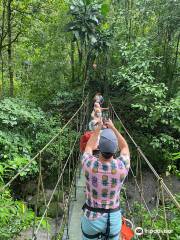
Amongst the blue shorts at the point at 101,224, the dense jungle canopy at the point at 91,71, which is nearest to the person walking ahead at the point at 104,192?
the blue shorts at the point at 101,224

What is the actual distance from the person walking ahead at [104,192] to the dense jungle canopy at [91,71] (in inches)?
110

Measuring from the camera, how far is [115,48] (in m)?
7.96

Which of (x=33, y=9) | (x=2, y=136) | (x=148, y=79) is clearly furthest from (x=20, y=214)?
(x=33, y=9)

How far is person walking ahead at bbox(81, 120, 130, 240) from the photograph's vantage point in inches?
68.3

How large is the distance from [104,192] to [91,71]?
21.0 feet

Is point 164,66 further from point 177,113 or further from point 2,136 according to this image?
point 2,136

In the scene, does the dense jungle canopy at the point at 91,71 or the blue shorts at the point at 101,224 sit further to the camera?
the dense jungle canopy at the point at 91,71

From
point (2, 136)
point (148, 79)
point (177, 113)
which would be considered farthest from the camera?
point (148, 79)

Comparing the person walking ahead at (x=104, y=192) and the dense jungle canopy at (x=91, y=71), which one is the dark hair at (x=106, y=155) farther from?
the dense jungle canopy at (x=91, y=71)

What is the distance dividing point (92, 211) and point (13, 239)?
951 millimetres

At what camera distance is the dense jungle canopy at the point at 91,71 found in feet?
17.5

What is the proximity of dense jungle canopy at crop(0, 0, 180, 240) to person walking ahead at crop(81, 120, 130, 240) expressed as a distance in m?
2.78

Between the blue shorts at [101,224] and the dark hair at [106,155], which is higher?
the dark hair at [106,155]

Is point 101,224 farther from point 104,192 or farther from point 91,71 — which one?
point 91,71
